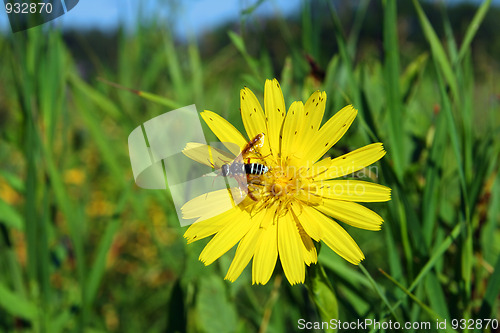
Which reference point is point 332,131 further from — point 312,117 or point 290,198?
point 290,198

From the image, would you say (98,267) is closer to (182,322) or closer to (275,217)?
(182,322)

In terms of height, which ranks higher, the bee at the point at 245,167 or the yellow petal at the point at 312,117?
the yellow petal at the point at 312,117

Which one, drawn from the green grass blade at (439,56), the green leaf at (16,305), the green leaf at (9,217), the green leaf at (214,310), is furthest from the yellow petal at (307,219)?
the green leaf at (9,217)

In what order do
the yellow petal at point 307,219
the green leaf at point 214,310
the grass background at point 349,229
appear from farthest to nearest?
the green leaf at point 214,310 → the grass background at point 349,229 → the yellow petal at point 307,219

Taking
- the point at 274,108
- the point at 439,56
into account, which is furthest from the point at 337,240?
the point at 439,56

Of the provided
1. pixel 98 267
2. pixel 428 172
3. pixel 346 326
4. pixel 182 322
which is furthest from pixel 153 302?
pixel 428 172

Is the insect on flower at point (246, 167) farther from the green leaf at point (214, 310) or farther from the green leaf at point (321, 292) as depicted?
the green leaf at point (214, 310)

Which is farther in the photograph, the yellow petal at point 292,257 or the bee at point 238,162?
the bee at point 238,162

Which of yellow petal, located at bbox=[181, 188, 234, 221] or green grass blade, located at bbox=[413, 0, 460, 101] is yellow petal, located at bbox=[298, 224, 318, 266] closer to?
yellow petal, located at bbox=[181, 188, 234, 221]
